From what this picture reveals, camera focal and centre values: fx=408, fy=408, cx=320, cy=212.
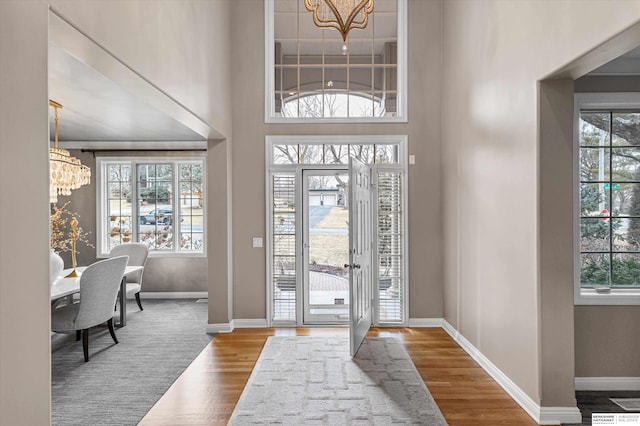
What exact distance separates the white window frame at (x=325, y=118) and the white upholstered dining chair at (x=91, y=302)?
2.53 meters

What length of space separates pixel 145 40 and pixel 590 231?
3614mm

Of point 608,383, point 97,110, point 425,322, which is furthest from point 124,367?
point 608,383

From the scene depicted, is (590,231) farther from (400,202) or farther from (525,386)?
(400,202)

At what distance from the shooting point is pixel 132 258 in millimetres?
5957

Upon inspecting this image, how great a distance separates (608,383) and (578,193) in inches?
61.1

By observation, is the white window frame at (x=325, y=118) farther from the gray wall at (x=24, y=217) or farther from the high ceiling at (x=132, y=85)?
the gray wall at (x=24, y=217)

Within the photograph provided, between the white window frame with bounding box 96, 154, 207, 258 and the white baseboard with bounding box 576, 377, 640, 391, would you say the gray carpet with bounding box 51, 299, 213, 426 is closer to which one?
the white window frame with bounding box 96, 154, 207, 258

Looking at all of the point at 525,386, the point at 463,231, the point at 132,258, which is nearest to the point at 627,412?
the point at 525,386

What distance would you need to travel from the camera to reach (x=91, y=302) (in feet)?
13.4

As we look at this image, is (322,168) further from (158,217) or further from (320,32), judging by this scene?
(158,217)

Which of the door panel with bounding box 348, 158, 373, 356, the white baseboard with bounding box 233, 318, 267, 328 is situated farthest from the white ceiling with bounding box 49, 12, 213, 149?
the white baseboard with bounding box 233, 318, 267, 328

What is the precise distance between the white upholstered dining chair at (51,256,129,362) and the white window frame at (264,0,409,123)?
2.53m

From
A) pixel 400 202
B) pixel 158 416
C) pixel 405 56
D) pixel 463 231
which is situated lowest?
pixel 158 416

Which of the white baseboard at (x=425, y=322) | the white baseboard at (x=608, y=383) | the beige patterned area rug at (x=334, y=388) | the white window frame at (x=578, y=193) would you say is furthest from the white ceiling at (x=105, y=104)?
the white baseboard at (x=608, y=383)
